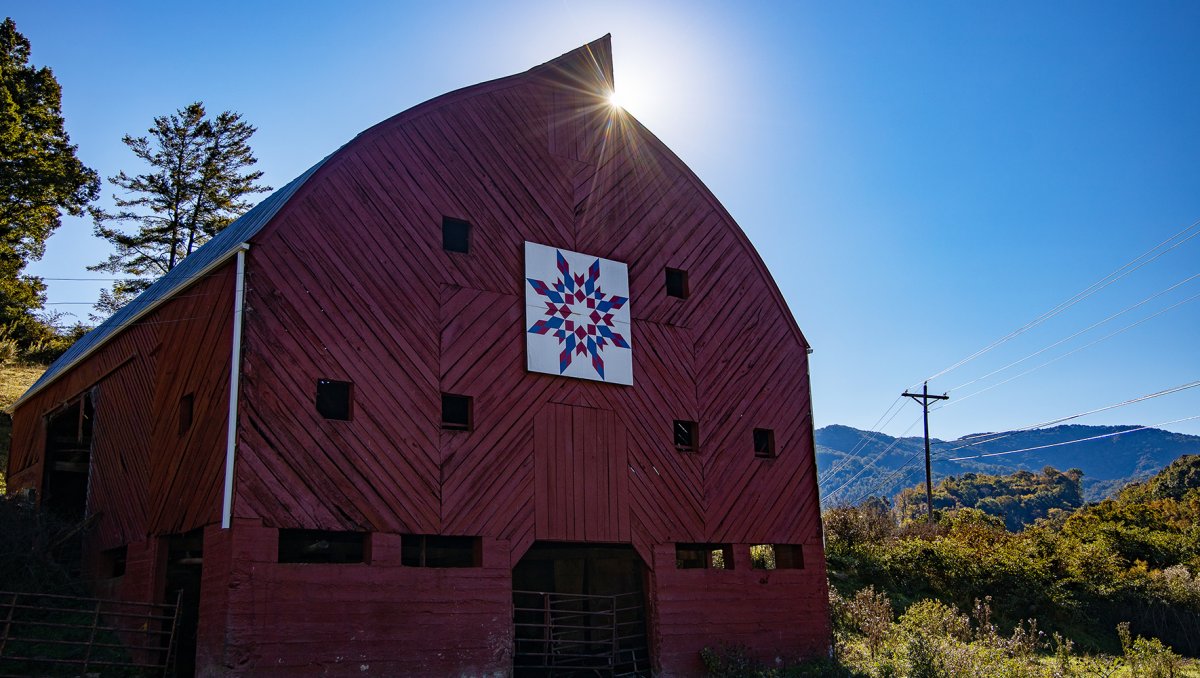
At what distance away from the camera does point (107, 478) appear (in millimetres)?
20875

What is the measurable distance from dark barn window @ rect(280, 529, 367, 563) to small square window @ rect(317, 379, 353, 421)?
2.23 metres

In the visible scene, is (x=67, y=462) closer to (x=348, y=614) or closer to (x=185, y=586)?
(x=185, y=586)

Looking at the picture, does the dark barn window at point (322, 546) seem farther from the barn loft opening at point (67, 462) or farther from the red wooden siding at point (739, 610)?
the barn loft opening at point (67, 462)

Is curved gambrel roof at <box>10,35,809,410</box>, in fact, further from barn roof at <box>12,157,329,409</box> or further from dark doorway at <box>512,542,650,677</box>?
dark doorway at <box>512,542,650,677</box>

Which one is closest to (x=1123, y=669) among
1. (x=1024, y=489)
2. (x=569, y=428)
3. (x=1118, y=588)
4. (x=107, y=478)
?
(x=1118, y=588)

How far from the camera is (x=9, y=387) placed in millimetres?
39875

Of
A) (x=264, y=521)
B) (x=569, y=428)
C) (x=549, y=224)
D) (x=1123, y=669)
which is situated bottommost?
(x=1123, y=669)

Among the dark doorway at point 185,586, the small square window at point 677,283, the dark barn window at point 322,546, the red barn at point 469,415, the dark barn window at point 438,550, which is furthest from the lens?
the small square window at point 677,283

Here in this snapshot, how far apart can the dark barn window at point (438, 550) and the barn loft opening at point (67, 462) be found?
30.5 ft

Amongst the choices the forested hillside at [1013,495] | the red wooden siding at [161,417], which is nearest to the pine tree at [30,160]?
the red wooden siding at [161,417]

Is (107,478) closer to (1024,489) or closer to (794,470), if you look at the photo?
(794,470)

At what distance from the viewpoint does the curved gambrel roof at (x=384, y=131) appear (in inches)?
684

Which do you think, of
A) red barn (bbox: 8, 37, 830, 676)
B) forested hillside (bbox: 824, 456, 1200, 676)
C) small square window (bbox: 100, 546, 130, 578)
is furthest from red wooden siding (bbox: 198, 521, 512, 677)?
forested hillside (bbox: 824, 456, 1200, 676)

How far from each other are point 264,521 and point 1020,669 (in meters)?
14.6
